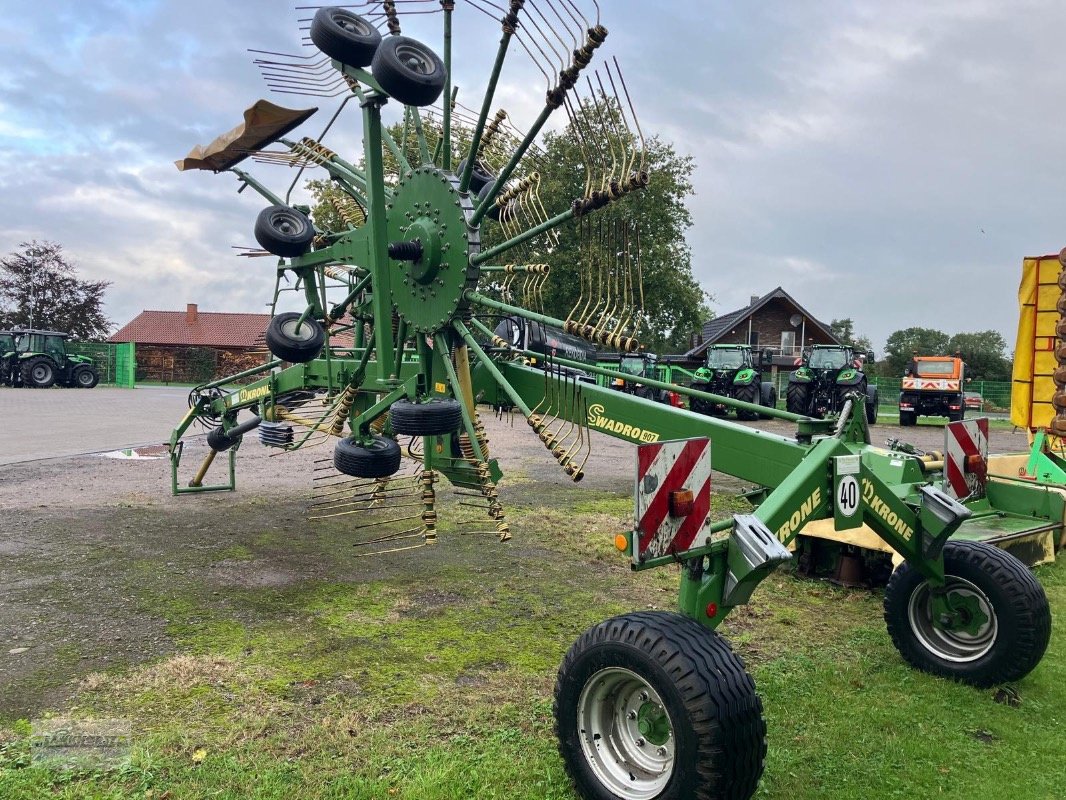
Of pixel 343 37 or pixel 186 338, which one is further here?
pixel 186 338

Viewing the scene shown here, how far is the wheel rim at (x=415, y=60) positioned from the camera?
4551 millimetres

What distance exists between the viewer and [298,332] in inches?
234

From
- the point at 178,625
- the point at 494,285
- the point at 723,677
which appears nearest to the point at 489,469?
the point at 494,285

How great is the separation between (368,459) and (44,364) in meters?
31.8

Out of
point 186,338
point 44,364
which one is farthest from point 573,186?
point 186,338

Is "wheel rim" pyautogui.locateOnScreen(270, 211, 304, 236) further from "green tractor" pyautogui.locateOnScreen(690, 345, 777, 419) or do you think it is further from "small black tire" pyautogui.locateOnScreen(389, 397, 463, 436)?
"green tractor" pyautogui.locateOnScreen(690, 345, 777, 419)

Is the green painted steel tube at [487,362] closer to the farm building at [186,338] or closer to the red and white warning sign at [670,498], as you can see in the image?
the red and white warning sign at [670,498]

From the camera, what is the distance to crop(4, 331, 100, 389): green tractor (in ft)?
102

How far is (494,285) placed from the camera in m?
5.47

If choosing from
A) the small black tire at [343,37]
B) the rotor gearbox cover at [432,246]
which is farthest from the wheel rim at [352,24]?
the rotor gearbox cover at [432,246]

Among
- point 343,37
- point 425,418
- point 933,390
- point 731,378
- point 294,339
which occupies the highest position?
point 343,37

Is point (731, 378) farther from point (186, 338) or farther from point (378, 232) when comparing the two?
point (186, 338)

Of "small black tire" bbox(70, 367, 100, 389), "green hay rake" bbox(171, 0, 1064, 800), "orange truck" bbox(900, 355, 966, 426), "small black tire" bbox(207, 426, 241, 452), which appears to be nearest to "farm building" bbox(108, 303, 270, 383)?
"small black tire" bbox(70, 367, 100, 389)

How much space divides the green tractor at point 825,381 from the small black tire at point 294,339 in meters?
17.4
